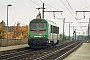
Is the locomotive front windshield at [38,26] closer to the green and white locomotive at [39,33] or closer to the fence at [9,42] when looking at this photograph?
the green and white locomotive at [39,33]

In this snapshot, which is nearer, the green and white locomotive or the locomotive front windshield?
the green and white locomotive

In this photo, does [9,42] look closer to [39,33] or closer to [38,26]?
[38,26]

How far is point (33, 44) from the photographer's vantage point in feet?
104

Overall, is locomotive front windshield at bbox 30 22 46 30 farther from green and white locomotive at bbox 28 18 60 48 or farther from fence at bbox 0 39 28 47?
fence at bbox 0 39 28 47

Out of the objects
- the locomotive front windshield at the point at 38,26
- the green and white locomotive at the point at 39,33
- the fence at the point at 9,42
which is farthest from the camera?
the fence at the point at 9,42

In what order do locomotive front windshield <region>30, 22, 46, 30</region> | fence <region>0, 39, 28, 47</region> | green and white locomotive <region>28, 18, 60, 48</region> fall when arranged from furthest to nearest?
fence <region>0, 39, 28, 47</region>, locomotive front windshield <region>30, 22, 46, 30</region>, green and white locomotive <region>28, 18, 60, 48</region>

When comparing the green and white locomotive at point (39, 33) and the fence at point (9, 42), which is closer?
the green and white locomotive at point (39, 33)

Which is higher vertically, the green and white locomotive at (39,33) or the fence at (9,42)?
the green and white locomotive at (39,33)

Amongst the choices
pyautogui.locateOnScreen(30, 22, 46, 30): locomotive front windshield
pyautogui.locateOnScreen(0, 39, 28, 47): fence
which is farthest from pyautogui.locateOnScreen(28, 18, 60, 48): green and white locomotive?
pyautogui.locateOnScreen(0, 39, 28, 47): fence

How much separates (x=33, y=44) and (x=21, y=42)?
1666 cm

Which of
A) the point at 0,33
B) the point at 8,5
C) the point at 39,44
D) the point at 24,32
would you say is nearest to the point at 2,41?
the point at 8,5

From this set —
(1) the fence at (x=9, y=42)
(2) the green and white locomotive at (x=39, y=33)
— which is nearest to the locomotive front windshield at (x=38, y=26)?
(2) the green and white locomotive at (x=39, y=33)

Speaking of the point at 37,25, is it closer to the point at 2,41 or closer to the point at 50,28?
the point at 50,28

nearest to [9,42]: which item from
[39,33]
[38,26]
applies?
[38,26]
